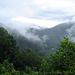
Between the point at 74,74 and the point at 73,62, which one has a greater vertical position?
the point at 73,62

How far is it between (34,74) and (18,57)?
1529 cm

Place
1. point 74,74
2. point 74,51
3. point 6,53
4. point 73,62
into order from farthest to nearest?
point 6,53 < point 74,51 < point 73,62 < point 74,74

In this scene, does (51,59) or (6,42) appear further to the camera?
(6,42)

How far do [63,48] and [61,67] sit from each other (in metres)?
0.63

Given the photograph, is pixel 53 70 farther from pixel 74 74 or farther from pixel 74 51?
pixel 74 51

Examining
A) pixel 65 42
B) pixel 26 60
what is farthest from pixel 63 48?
pixel 26 60

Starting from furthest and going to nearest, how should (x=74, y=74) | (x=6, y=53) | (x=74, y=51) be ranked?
(x=6, y=53)
(x=74, y=51)
(x=74, y=74)

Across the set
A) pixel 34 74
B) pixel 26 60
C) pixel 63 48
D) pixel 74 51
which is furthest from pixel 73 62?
pixel 26 60

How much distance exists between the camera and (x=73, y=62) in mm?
3010

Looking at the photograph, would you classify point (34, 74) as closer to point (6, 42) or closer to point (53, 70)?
point (53, 70)

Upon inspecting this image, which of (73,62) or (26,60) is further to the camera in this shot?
(26,60)

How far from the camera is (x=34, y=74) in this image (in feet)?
10.5

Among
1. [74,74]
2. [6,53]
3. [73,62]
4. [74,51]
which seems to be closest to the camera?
[74,74]

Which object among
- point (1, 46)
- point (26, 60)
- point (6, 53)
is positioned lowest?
point (26, 60)
